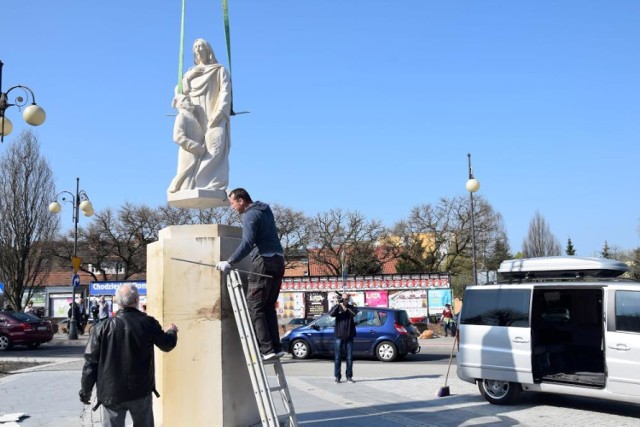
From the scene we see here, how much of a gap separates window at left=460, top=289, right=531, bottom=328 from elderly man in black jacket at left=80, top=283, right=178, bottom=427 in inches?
259

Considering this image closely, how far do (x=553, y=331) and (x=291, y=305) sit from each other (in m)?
25.6

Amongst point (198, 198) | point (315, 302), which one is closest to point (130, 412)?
point (198, 198)

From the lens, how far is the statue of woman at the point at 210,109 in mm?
7227

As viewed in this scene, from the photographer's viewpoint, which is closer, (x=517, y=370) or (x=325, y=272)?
(x=517, y=370)

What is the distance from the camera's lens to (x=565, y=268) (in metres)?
9.77

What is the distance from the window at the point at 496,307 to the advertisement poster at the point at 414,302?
22.9 metres

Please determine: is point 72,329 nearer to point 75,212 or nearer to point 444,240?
point 75,212

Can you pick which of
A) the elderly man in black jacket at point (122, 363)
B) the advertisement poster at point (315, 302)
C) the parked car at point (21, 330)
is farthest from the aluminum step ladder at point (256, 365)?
the advertisement poster at point (315, 302)

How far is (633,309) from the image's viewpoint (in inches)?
341

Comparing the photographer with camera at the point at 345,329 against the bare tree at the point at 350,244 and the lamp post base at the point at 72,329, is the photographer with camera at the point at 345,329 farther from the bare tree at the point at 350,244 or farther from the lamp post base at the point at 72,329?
the bare tree at the point at 350,244

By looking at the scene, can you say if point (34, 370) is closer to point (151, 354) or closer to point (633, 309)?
point (151, 354)

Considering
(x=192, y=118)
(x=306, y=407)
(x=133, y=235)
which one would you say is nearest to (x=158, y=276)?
(x=192, y=118)

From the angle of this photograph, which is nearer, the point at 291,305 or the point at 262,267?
the point at 262,267

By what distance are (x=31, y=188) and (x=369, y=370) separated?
30.6 m
